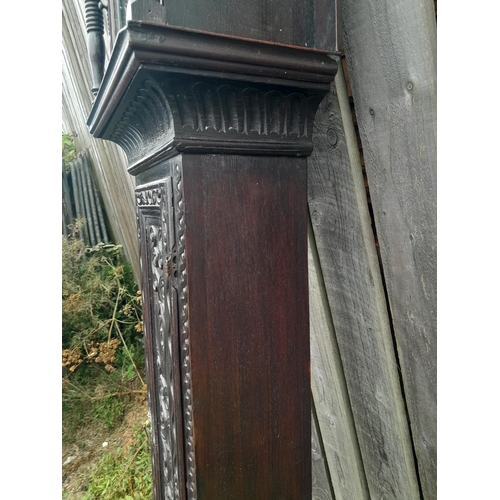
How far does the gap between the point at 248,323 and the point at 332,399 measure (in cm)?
45

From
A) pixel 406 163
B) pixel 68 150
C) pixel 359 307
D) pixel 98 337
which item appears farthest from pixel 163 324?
pixel 68 150

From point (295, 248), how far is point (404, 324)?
0.92 feet

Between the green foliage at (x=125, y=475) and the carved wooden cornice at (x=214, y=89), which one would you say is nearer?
the carved wooden cornice at (x=214, y=89)

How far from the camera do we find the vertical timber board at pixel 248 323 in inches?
23.0

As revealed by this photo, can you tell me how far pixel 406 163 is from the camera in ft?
2.27

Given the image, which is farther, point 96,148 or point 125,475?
point 96,148

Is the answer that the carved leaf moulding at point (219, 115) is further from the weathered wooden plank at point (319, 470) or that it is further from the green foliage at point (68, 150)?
the green foliage at point (68, 150)

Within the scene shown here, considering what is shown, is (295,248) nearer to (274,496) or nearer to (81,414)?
(274,496)

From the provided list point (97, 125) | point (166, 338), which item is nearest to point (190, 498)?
point (166, 338)

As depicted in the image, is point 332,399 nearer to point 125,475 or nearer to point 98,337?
point 125,475

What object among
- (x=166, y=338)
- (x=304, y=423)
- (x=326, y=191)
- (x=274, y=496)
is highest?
(x=326, y=191)

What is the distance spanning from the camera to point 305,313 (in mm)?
670

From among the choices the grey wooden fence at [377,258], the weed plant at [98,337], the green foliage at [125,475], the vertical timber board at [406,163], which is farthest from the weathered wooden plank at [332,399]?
the weed plant at [98,337]

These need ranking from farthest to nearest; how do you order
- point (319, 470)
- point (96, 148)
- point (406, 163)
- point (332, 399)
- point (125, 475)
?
point (96, 148), point (125, 475), point (319, 470), point (332, 399), point (406, 163)
